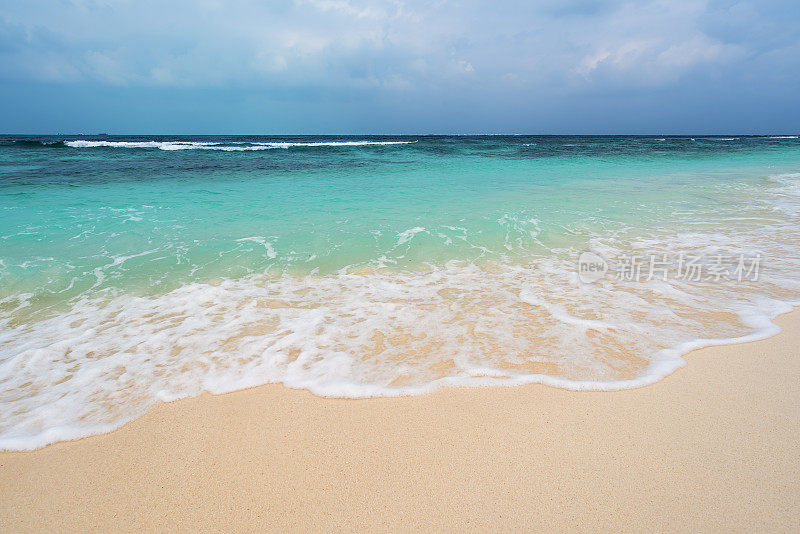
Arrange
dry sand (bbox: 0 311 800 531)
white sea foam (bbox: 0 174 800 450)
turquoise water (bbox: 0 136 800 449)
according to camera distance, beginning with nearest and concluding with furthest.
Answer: dry sand (bbox: 0 311 800 531)
white sea foam (bbox: 0 174 800 450)
turquoise water (bbox: 0 136 800 449)

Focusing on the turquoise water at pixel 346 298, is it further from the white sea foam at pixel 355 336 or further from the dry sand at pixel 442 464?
the dry sand at pixel 442 464

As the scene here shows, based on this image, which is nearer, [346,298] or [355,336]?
[355,336]

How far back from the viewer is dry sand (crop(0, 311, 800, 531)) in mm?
1854

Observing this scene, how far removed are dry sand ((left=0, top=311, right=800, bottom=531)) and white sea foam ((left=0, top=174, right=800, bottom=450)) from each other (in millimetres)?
211

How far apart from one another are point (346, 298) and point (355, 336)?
958 millimetres

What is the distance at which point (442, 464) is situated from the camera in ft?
6.97

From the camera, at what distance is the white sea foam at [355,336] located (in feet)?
9.26

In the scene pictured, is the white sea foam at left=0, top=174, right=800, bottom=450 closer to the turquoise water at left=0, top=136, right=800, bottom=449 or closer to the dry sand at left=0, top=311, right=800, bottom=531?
the turquoise water at left=0, top=136, right=800, bottom=449

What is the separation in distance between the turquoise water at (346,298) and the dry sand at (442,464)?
24 centimetres

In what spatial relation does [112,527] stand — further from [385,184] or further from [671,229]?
[385,184]

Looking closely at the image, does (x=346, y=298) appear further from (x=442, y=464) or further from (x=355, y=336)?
(x=442, y=464)

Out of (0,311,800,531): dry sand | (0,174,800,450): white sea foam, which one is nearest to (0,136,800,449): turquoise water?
(0,174,800,450): white sea foam

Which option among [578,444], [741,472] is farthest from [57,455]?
[741,472]

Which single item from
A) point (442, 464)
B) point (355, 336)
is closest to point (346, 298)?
point (355, 336)
